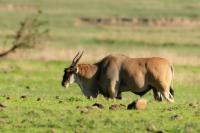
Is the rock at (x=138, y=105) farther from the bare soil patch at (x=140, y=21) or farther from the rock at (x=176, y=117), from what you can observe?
the bare soil patch at (x=140, y=21)

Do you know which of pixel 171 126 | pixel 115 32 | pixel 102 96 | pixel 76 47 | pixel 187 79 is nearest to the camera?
pixel 171 126

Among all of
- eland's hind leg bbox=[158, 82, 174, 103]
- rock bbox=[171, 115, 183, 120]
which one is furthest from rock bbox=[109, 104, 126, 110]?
eland's hind leg bbox=[158, 82, 174, 103]

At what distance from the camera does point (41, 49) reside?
118 ft

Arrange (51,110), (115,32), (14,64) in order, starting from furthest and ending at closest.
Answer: (115,32) < (14,64) < (51,110)

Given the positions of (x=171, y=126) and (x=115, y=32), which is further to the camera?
(x=115, y=32)

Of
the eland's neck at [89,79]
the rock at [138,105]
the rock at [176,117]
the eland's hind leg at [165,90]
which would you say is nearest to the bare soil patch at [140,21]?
the eland's neck at [89,79]

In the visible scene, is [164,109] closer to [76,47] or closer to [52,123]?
[52,123]

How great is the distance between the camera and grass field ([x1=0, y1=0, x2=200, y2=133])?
12.9 m

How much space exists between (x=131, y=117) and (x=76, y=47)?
2625 centimetres

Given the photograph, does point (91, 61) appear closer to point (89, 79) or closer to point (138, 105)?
point (89, 79)

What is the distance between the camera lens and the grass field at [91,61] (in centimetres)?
1293

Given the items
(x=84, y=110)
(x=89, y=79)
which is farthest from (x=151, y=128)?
(x=89, y=79)

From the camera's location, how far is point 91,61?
106 feet

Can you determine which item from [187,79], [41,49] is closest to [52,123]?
[187,79]
